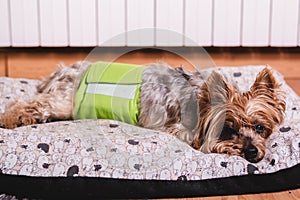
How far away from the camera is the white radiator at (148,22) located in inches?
108

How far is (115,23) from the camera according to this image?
2756 mm

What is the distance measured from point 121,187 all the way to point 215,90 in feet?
1.37

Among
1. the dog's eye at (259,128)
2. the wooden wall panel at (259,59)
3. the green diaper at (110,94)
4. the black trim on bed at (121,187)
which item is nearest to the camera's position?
the black trim on bed at (121,187)

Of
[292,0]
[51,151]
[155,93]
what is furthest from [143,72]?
[292,0]

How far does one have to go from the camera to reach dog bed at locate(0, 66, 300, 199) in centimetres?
172

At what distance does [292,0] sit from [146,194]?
1477 mm

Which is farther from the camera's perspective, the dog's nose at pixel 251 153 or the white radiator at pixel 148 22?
the white radiator at pixel 148 22

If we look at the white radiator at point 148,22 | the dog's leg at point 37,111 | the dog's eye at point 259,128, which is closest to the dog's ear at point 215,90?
the dog's eye at point 259,128

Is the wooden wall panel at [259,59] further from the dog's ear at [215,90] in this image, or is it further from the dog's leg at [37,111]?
the dog's ear at [215,90]

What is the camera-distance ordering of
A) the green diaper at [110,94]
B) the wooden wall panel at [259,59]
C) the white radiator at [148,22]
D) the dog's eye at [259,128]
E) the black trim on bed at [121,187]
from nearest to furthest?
the black trim on bed at [121,187], the dog's eye at [259,128], the green diaper at [110,94], the white radiator at [148,22], the wooden wall panel at [259,59]

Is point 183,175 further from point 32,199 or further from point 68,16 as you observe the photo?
point 68,16

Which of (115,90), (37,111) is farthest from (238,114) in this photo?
(37,111)

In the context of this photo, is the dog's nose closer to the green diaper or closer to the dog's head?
the dog's head

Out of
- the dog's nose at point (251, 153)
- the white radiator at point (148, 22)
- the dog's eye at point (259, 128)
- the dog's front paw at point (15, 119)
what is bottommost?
the dog's nose at point (251, 153)
